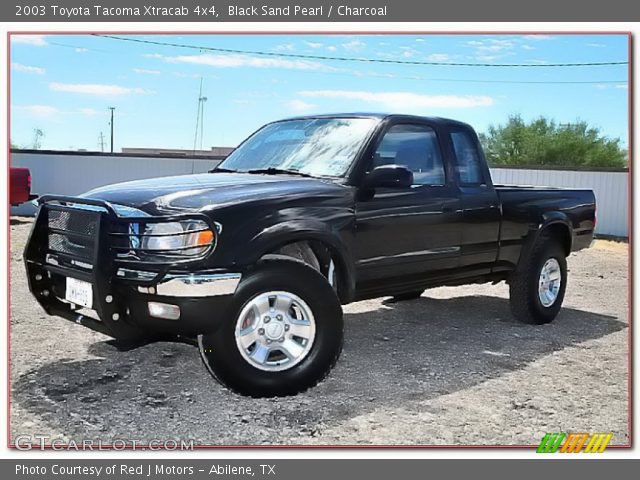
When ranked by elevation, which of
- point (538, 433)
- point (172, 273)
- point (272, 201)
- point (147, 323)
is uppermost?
point (272, 201)

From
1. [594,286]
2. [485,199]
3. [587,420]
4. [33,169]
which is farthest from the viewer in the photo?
[33,169]

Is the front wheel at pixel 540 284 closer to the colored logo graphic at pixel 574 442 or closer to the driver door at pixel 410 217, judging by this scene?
the driver door at pixel 410 217

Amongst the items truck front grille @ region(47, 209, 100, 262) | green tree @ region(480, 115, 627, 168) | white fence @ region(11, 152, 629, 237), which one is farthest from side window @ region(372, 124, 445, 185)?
green tree @ region(480, 115, 627, 168)

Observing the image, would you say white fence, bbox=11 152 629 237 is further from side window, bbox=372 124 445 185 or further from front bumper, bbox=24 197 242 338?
front bumper, bbox=24 197 242 338

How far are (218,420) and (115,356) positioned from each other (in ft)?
5.10

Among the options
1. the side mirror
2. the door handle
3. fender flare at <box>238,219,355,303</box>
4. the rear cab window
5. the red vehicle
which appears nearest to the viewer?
fender flare at <box>238,219,355,303</box>

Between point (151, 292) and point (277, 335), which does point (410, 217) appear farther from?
point (151, 292)

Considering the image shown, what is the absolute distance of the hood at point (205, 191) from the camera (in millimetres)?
4238

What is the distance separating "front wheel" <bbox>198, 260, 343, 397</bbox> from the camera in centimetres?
416

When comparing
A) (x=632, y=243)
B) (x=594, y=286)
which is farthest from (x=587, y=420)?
(x=594, y=286)

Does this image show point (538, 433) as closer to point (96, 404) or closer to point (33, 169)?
point (96, 404)

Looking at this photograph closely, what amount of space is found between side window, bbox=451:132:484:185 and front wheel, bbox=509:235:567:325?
1102mm

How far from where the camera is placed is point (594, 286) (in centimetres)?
967

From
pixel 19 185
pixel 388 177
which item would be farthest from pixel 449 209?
pixel 19 185
